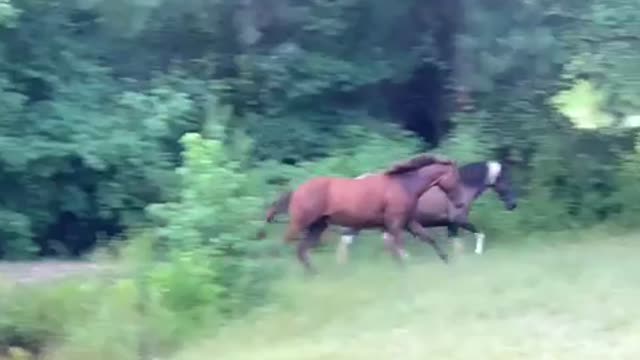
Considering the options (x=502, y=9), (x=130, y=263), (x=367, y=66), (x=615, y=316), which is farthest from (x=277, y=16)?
(x=615, y=316)

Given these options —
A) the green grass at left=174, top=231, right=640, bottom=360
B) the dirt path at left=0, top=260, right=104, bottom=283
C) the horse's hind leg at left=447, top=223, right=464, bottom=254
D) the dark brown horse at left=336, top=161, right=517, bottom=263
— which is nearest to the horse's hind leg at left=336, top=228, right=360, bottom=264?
the dark brown horse at left=336, top=161, right=517, bottom=263

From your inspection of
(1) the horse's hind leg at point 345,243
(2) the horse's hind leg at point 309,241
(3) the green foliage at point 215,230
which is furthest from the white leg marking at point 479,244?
(3) the green foliage at point 215,230

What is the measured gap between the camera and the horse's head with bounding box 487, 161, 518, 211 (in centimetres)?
1892

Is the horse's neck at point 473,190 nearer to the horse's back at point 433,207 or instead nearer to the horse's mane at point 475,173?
the horse's mane at point 475,173

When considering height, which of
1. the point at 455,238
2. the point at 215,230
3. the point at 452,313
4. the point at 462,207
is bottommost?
the point at 452,313

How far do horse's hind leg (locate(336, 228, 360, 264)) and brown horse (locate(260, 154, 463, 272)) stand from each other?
0.50 meters

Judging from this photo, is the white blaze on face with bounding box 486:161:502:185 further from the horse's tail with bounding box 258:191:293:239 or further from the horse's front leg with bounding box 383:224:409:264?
the horse's tail with bounding box 258:191:293:239

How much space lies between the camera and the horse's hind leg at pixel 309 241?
17.0 meters

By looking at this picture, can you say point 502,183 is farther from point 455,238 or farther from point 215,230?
point 215,230


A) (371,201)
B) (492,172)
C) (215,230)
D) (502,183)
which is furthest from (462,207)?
(215,230)

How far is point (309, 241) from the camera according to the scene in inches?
683

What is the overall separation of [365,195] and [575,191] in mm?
5387

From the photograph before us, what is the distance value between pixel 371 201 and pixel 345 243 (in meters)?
1.03

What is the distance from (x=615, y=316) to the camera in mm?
12930
